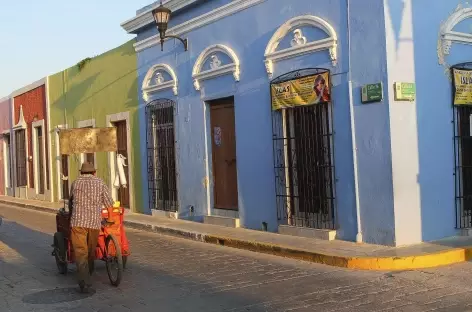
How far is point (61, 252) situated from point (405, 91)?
18.0 ft

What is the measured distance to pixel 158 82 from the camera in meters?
13.9

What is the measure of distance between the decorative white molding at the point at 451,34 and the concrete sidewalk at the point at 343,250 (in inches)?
116

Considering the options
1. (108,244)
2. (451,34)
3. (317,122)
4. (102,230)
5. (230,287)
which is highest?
(451,34)

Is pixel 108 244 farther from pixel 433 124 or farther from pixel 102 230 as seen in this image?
pixel 433 124

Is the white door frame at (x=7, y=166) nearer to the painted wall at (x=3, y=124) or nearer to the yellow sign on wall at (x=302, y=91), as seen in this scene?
the painted wall at (x=3, y=124)

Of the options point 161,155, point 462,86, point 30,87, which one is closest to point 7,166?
point 30,87

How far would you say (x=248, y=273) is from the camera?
299 inches

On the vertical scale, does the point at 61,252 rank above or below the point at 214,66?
below

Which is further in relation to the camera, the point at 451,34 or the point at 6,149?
the point at 6,149

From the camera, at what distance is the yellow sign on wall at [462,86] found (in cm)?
902

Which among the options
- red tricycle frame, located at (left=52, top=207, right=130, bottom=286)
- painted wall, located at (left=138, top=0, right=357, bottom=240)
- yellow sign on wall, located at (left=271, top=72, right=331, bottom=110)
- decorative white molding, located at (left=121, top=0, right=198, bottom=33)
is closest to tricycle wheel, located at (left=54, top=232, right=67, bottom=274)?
red tricycle frame, located at (left=52, top=207, right=130, bottom=286)

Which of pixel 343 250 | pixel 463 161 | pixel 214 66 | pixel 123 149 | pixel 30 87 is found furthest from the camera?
pixel 30 87

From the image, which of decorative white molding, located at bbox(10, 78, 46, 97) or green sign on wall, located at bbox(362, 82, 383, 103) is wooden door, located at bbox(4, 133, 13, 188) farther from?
green sign on wall, located at bbox(362, 82, 383, 103)

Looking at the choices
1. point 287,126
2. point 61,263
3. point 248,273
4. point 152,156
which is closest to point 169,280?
point 248,273
